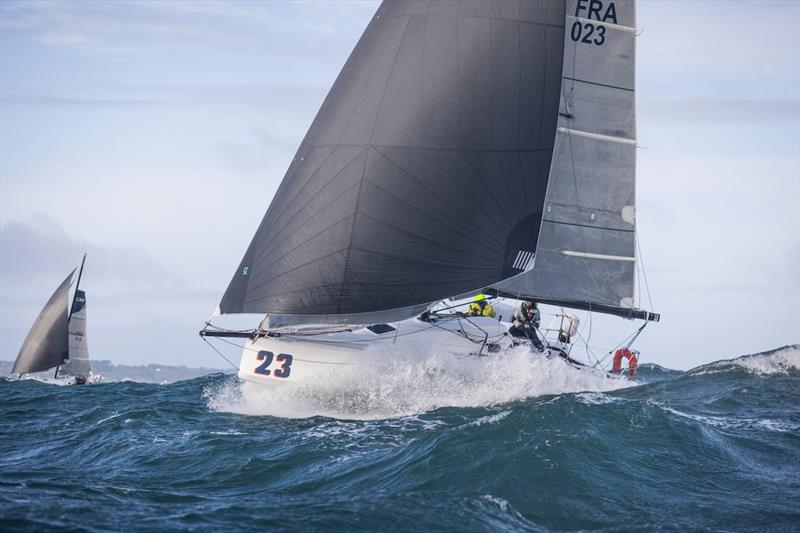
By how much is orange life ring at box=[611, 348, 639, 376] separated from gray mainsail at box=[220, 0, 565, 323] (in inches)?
196

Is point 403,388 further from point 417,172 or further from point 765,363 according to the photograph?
point 765,363

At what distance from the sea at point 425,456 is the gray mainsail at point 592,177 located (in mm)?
1901

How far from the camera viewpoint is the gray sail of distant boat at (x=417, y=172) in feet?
51.3

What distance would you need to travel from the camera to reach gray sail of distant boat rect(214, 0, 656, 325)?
51.3 feet

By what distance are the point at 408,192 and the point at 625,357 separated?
301 inches

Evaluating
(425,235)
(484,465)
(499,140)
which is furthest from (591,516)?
(499,140)

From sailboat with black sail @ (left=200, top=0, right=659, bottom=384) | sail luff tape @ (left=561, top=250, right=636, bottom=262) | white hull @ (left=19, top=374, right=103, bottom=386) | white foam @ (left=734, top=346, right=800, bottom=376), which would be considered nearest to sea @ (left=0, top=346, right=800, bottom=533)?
sailboat with black sail @ (left=200, top=0, right=659, bottom=384)

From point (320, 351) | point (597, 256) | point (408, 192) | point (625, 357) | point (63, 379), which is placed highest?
point (408, 192)

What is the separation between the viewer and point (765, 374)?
68.5ft

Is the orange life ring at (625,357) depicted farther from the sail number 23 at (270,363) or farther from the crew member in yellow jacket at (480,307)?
the sail number 23 at (270,363)

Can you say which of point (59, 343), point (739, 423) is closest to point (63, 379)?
point (59, 343)

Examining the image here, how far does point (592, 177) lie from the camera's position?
19031 mm

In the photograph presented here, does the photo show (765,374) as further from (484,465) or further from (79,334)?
(79,334)

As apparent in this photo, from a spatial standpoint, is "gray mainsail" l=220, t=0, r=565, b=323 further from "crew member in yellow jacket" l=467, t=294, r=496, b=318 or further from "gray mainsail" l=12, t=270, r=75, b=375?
"gray mainsail" l=12, t=270, r=75, b=375
